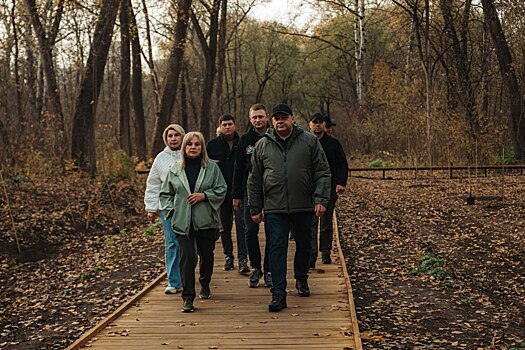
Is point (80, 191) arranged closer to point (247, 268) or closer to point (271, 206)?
point (247, 268)

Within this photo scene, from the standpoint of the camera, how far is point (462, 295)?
30.0ft

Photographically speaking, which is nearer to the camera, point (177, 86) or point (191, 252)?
point (191, 252)

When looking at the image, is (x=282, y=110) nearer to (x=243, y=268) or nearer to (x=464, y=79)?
(x=243, y=268)

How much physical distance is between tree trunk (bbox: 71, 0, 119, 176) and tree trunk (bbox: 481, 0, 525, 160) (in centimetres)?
1182

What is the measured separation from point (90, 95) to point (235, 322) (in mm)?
14388

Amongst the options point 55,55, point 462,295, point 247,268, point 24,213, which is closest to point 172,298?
point 247,268

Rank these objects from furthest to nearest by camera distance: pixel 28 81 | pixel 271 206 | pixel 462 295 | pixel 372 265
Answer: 1. pixel 28 81
2. pixel 372 265
3. pixel 462 295
4. pixel 271 206

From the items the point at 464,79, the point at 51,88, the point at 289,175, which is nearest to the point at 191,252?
the point at 289,175

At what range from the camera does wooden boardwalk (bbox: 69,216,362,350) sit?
6184mm

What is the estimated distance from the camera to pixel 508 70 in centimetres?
2367

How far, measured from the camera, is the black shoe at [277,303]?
23.6 feet

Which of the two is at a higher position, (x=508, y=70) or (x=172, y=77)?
(x=172, y=77)

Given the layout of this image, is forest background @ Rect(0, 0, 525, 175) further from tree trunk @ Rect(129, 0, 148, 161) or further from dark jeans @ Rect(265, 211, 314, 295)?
dark jeans @ Rect(265, 211, 314, 295)

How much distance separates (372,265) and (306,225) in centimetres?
409
